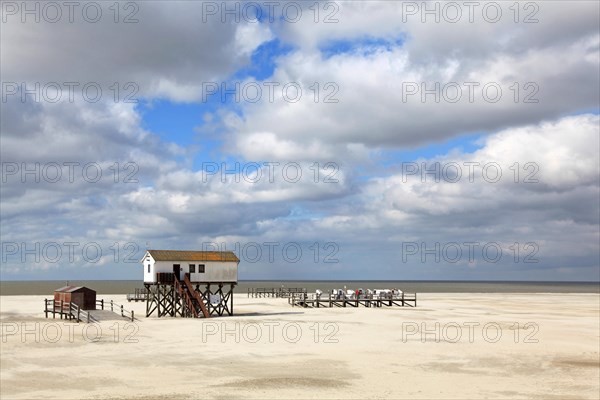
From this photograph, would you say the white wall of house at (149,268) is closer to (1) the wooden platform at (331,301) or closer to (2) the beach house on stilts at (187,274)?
(2) the beach house on stilts at (187,274)

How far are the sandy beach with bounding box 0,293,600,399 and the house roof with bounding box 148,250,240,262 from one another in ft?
17.1

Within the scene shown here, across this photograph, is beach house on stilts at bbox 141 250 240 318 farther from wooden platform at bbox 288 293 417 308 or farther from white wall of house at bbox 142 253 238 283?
wooden platform at bbox 288 293 417 308

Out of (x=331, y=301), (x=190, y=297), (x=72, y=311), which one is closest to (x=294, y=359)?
(x=190, y=297)

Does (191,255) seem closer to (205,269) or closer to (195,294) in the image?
(205,269)

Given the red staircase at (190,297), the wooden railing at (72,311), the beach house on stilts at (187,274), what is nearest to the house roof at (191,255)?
the beach house on stilts at (187,274)

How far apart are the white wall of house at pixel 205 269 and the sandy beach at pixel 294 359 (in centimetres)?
425

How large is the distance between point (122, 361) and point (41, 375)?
13.4 ft

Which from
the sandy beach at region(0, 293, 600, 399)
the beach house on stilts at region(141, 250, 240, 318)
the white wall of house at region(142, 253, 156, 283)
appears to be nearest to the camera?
the sandy beach at region(0, 293, 600, 399)

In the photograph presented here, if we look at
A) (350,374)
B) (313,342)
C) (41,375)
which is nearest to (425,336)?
(313,342)

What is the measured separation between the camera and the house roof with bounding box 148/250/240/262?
50.1 meters

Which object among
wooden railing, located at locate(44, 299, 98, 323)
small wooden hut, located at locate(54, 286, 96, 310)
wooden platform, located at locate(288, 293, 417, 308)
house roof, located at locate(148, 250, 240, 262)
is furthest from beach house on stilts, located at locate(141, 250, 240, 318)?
wooden platform, located at locate(288, 293, 417, 308)

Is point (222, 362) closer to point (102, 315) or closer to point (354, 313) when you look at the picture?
point (102, 315)

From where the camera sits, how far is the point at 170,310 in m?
52.7

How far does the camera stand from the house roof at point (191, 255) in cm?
5006
